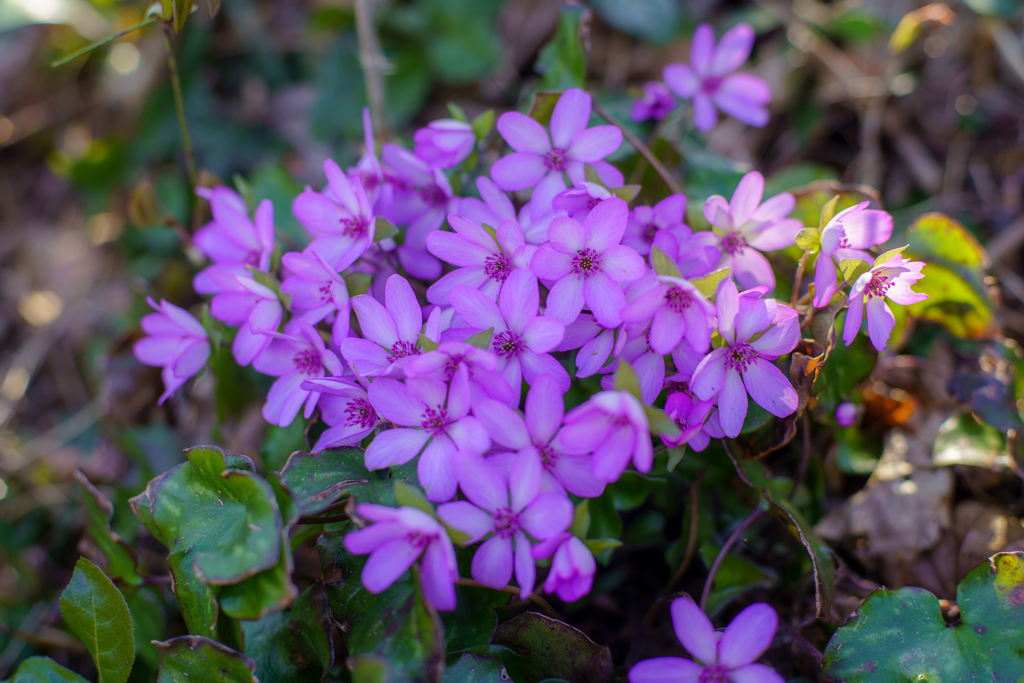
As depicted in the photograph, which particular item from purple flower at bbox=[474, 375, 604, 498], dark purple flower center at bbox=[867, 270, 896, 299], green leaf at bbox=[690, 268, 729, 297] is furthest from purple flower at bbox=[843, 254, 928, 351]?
purple flower at bbox=[474, 375, 604, 498]

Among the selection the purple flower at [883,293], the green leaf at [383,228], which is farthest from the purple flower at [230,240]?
the purple flower at [883,293]

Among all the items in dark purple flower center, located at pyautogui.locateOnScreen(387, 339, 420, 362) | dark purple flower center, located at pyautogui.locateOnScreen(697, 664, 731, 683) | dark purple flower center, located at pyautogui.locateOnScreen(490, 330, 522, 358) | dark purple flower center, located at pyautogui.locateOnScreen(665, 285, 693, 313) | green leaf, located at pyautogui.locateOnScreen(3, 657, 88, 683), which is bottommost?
green leaf, located at pyautogui.locateOnScreen(3, 657, 88, 683)

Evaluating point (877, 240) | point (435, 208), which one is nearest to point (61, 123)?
point (435, 208)

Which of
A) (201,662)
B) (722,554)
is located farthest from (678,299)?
(201,662)

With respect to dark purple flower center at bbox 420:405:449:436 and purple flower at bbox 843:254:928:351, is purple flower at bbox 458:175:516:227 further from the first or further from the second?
purple flower at bbox 843:254:928:351

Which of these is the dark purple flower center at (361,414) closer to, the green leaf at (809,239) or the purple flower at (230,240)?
the purple flower at (230,240)
